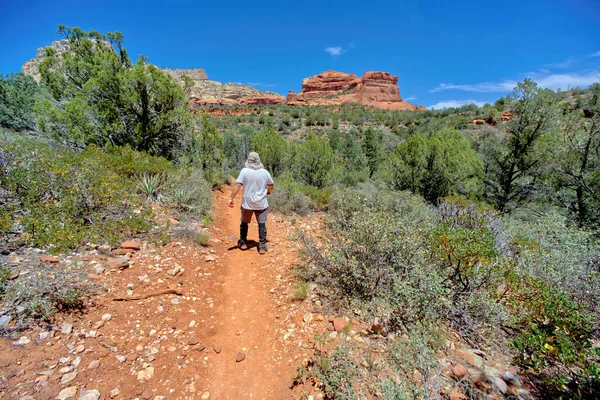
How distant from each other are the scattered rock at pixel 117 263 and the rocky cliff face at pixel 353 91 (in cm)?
7434

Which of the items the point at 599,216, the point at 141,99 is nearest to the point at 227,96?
the point at 141,99

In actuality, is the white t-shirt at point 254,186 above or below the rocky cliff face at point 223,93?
below

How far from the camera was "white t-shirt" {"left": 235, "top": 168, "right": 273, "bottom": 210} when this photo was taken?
14.4 feet

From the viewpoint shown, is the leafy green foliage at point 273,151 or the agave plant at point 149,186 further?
the leafy green foliage at point 273,151

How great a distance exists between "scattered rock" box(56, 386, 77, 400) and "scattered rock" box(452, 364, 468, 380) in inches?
123

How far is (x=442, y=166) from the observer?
9875 millimetres

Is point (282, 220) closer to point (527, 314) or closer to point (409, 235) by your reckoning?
point (409, 235)

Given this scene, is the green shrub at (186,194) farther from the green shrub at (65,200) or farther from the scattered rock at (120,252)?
the scattered rock at (120,252)

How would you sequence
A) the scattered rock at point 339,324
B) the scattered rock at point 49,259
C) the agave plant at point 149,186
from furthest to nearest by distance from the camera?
the agave plant at point 149,186, the scattered rock at point 49,259, the scattered rock at point 339,324

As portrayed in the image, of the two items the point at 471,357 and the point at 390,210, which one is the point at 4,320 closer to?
the point at 471,357

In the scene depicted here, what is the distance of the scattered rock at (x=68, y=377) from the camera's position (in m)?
2.03

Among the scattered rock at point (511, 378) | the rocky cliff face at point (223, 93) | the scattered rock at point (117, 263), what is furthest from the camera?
the rocky cliff face at point (223, 93)

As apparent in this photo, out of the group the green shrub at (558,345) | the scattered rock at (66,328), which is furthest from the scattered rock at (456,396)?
the scattered rock at (66,328)

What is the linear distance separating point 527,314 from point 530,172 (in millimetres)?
8980
